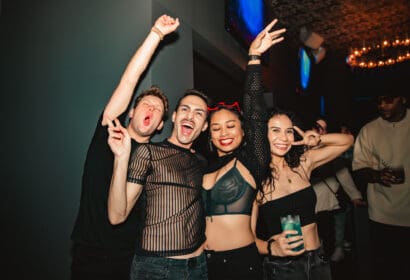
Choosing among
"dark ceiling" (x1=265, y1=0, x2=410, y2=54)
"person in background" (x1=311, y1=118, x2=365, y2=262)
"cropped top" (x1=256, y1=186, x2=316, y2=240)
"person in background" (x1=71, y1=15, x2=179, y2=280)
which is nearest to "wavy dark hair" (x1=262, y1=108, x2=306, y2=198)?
"cropped top" (x1=256, y1=186, x2=316, y2=240)

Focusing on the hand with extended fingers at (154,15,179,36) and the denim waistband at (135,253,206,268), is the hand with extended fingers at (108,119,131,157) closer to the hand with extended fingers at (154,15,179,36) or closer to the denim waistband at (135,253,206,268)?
the denim waistband at (135,253,206,268)

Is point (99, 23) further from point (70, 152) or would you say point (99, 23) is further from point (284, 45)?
point (284, 45)

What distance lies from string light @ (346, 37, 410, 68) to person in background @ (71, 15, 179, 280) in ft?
24.9

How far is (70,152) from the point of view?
7.63ft

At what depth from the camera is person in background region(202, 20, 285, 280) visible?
1.68 m

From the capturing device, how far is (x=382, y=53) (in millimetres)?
7574

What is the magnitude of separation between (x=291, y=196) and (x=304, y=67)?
653cm

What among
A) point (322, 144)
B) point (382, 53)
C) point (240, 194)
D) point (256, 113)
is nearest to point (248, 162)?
point (240, 194)

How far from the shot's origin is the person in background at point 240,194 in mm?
1676

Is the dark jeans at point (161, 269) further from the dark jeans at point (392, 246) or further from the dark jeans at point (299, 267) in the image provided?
the dark jeans at point (392, 246)

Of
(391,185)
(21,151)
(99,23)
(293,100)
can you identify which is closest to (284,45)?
(293,100)

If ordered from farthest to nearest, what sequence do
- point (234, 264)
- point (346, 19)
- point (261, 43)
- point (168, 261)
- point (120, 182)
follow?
point (346, 19), point (261, 43), point (234, 264), point (168, 261), point (120, 182)

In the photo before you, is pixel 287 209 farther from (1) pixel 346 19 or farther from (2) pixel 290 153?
(1) pixel 346 19

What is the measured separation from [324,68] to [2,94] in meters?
9.63
